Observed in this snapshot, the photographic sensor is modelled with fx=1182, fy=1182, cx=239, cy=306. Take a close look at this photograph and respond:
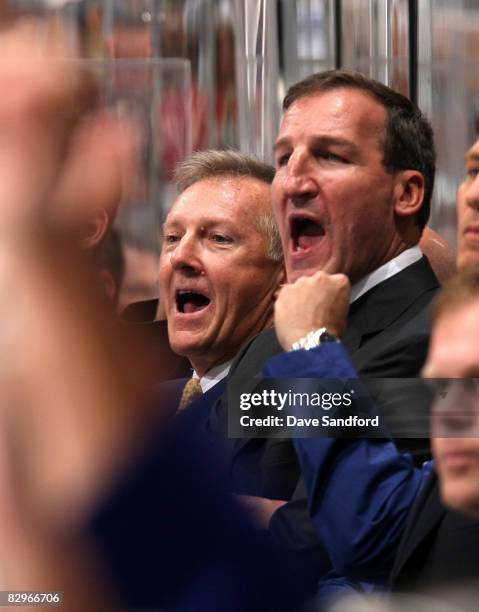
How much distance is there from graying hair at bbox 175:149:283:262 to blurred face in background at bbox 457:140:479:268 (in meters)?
0.31

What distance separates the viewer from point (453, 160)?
1.41 metres

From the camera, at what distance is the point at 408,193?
122cm

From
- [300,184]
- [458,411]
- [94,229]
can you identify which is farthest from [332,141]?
[94,229]

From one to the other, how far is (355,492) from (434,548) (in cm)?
10

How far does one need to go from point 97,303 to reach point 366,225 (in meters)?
0.84

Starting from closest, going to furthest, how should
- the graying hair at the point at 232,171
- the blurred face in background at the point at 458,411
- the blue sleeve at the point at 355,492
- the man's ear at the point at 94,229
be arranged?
the man's ear at the point at 94,229
the blurred face in background at the point at 458,411
the blue sleeve at the point at 355,492
the graying hair at the point at 232,171

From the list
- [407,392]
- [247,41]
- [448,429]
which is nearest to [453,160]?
[247,41]

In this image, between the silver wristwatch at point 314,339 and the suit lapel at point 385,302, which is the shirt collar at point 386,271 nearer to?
the suit lapel at point 385,302

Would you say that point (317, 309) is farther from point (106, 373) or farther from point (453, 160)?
point (106, 373)

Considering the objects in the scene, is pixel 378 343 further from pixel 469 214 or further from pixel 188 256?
pixel 188 256

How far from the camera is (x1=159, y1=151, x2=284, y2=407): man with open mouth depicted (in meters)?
1.41

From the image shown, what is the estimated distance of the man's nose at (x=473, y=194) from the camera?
1.11 m

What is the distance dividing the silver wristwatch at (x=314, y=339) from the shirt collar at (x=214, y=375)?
1.02 ft

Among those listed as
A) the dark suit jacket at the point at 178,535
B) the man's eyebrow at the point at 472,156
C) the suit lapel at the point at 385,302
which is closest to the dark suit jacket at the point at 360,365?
the suit lapel at the point at 385,302
